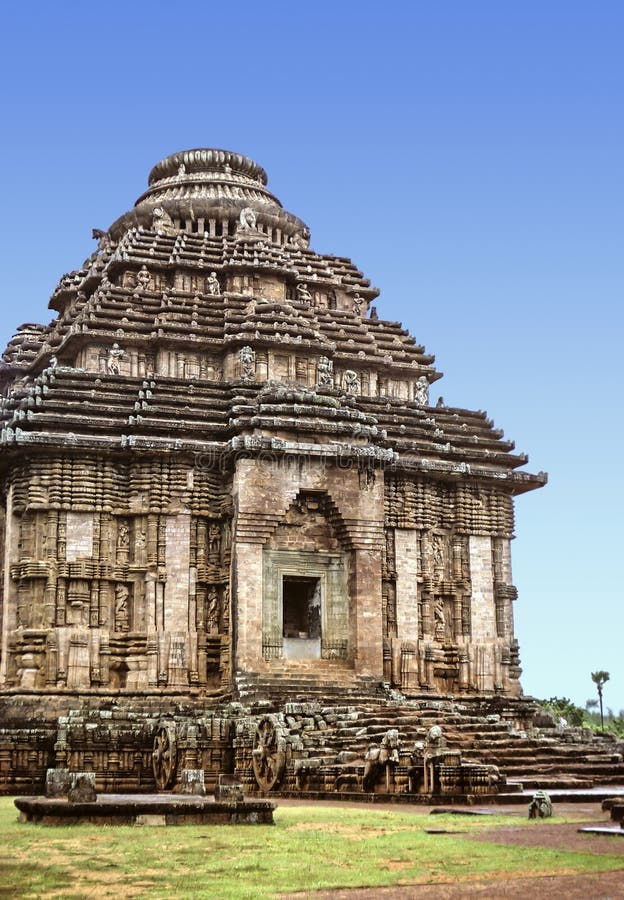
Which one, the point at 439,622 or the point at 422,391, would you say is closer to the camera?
the point at 439,622

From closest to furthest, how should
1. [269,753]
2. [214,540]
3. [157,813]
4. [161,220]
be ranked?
1. [157,813]
2. [269,753]
3. [214,540]
4. [161,220]

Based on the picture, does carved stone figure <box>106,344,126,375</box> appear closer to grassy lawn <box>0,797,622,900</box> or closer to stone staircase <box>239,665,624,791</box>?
stone staircase <box>239,665,624,791</box>

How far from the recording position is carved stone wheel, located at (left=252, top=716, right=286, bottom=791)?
83.8ft

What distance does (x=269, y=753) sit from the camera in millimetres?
26062

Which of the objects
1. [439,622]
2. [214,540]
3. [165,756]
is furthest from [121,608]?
[439,622]

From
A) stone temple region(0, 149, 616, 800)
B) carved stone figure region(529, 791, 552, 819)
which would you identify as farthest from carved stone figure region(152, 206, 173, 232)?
carved stone figure region(529, 791, 552, 819)

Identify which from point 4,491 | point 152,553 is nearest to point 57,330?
point 4,491

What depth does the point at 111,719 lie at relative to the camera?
31.0 meters

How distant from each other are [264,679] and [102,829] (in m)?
16.1

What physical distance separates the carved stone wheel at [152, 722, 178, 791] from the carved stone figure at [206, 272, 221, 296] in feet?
52.2

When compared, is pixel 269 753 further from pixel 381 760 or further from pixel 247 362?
pixel 247 362

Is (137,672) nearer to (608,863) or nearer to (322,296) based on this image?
(322,296)

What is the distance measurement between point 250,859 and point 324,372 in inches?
1007

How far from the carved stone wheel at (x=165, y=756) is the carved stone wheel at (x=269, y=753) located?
258cm
